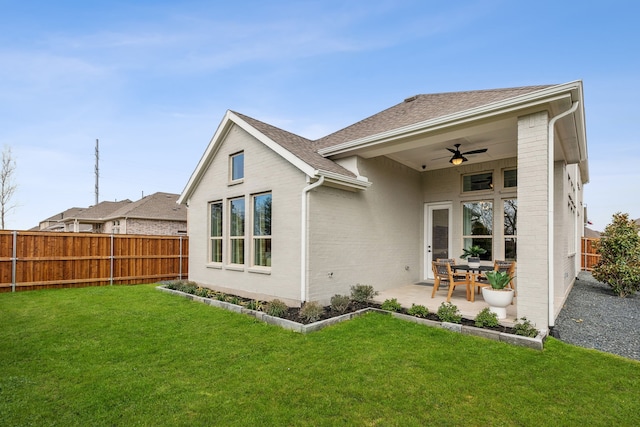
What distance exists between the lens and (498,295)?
5191 millimetres

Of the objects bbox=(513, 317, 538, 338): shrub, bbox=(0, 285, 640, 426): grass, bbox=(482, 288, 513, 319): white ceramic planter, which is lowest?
bbox=(0, 285, 640, 426): grass

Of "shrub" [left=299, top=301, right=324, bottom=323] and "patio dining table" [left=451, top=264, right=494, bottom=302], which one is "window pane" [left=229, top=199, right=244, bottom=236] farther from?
"patio dining table" [left=451, top=264, right=494, bottom=302]

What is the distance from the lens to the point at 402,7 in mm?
9141

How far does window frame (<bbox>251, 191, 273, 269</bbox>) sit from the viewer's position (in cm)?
749

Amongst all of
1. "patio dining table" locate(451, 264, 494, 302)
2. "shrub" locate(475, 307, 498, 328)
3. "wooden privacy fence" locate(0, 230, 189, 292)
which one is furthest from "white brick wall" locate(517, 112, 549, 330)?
"wooden privacy fence" locate(0, 230, 189, 292)

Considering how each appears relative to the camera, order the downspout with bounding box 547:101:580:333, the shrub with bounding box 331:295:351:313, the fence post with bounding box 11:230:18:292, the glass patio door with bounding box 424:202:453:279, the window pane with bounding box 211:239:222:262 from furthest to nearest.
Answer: the glass patio door with bounding box 424:202:453:279 → the fence post with bounding box 11:230:18:292 → the window pane with bounding box 211:239:222:262 → the shrub with bounding box 331:295:351:313 → the downspout with bounding box 547:101:580:333

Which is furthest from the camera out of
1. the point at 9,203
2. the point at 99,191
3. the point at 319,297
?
the point at 99,191

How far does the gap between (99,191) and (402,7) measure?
3182cm

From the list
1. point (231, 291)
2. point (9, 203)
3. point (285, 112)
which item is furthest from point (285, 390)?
point (9, 203)

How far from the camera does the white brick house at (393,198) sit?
4977 millimetres

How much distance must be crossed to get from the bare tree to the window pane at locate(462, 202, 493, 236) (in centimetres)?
2714

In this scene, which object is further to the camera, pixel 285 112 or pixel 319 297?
pixel 285 112

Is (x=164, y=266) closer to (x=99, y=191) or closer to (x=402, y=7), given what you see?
(x=402, y=7)

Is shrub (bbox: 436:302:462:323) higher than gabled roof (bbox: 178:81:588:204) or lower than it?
lower
